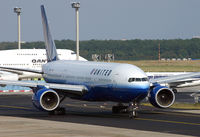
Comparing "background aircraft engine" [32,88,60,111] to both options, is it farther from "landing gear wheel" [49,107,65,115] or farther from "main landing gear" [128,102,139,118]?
"main landing gear" [128,102,139,118]

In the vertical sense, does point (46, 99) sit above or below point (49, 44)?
A: below

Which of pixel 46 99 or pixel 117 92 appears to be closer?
pixel 117 92

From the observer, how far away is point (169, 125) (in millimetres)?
37438

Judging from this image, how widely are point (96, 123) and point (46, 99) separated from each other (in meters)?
6.20

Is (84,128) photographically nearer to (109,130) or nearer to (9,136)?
(109,130)

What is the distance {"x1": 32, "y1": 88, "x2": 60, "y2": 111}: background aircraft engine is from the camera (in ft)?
141

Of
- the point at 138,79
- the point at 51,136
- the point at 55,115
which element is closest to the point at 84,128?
the point at 51,136

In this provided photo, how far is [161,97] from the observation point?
43938mm

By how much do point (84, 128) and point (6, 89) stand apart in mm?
46007

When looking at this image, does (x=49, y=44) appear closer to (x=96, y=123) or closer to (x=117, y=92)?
(x=117, y=92)

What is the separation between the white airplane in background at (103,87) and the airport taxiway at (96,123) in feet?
3.62

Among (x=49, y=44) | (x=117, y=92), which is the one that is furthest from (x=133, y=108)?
(x=49, y=44)

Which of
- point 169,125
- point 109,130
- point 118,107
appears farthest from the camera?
point 118,107

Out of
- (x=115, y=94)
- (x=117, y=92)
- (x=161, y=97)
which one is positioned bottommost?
(x=161, y=97)
